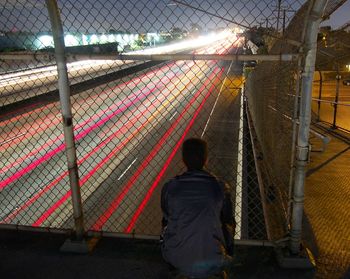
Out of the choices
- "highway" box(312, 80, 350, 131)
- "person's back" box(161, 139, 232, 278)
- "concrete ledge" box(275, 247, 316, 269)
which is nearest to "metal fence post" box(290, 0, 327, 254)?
"concrete ledge" box(275, 247, 316, 269)

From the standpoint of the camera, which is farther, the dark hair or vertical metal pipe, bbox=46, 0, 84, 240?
vertical metal pipe, bbox=46, 0, 84, 240

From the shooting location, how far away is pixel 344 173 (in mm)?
7754

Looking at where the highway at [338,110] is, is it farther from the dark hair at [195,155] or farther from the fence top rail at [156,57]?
the dark hair at [195,155]

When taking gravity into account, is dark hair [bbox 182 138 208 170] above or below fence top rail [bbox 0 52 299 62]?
below

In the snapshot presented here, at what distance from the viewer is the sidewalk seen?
13.2ft

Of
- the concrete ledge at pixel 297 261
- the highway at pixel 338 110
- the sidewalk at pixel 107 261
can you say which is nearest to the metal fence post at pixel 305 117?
the concrete ledge at pixel 297 261

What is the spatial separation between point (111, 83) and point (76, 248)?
32.6 metres

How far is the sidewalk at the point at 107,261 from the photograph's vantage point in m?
4.04

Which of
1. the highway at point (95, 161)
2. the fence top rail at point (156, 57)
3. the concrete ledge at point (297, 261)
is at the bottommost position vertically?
the highway at point (95, 161)

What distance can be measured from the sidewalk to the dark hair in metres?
1.67

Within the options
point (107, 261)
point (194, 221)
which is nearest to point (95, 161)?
point (107, 261)

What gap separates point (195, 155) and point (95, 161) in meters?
13.3

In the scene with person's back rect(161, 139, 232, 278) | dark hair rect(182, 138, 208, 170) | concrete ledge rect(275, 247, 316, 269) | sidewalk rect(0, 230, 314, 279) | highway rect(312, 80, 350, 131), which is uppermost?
dark hair rect(182, 138, 208, 170)

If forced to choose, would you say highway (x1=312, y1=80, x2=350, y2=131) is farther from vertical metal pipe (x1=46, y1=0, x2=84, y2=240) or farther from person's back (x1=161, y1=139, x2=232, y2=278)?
person's back (x1=161, y1=139, x2=232, y2=278)
